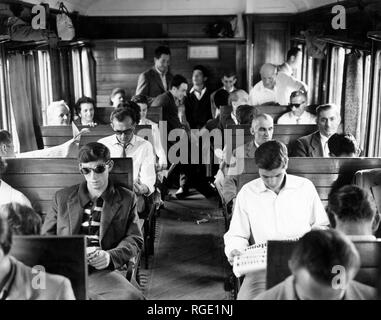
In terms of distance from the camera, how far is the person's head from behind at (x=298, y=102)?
528 cm

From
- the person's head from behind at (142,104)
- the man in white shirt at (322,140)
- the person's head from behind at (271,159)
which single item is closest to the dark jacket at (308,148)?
the man in white shirt at (322,140)

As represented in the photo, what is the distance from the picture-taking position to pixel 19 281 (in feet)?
5.33

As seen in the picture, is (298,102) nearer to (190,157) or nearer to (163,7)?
(190,157)

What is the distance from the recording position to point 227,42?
29.7ft

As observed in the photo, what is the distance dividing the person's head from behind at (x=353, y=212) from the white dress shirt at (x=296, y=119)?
351 cm

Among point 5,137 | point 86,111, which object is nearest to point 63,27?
point 86,111

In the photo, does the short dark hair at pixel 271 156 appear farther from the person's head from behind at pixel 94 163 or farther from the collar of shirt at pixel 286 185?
the person's head from behind at pixel 94 163

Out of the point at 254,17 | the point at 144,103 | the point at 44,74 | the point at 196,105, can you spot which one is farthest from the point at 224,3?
the point at 144,103

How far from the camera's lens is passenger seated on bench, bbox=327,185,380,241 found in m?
2.01

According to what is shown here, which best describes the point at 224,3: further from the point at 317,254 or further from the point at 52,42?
the point at 317,254

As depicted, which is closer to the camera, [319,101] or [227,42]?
[319,101]

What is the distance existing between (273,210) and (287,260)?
97 cm

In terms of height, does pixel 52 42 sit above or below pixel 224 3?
below

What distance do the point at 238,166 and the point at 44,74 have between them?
13.1 ft
